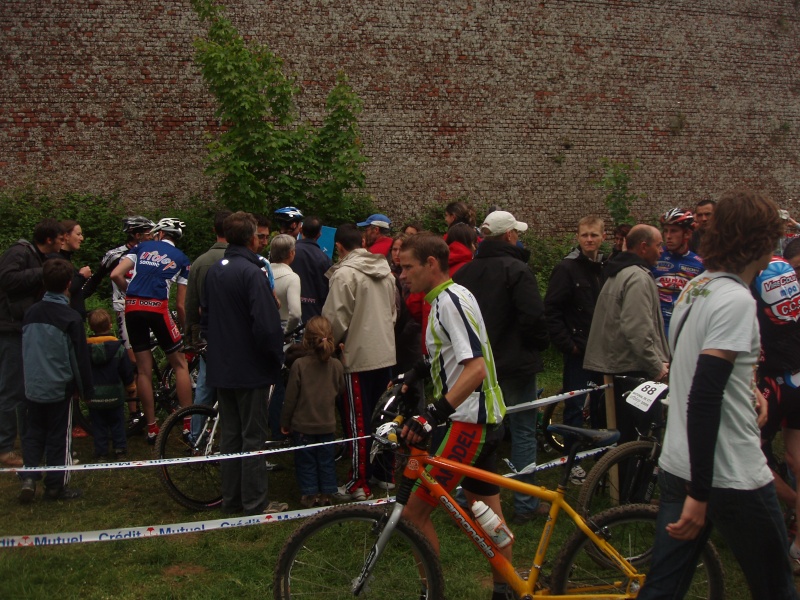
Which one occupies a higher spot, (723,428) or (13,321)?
(723,428)

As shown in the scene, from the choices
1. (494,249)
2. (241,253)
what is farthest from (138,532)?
(494,249)

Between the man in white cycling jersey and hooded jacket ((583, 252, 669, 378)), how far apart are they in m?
1.64

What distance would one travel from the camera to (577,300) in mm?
5949

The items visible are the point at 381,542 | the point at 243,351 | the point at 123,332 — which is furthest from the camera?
the point at 123,332

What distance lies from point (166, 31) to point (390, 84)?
158 inches

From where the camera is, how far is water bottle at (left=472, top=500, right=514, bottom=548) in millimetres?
3480

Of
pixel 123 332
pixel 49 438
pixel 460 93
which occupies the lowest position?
pixel 49 438

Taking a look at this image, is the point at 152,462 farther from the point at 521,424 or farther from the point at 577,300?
the point at 577,300

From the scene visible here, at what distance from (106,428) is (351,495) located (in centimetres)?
224

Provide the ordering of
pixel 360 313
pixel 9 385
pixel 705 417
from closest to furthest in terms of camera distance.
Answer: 1. pixel 705 417
2. pixel 360 313
3. pixel 9 385

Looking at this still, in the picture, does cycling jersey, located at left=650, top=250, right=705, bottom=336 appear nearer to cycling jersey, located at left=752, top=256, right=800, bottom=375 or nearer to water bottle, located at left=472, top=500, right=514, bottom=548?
cycling jersey, located at left=752, top=256, right=800, bottom=375

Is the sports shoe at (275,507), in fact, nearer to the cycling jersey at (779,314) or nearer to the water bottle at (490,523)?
the water bottle at (490,523)

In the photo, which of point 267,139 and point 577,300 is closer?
point 577,300

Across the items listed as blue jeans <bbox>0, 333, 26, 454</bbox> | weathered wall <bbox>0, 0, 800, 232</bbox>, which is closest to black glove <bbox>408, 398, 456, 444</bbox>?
blue jeans <bbox>0, 333, 26, 454</bbox>
